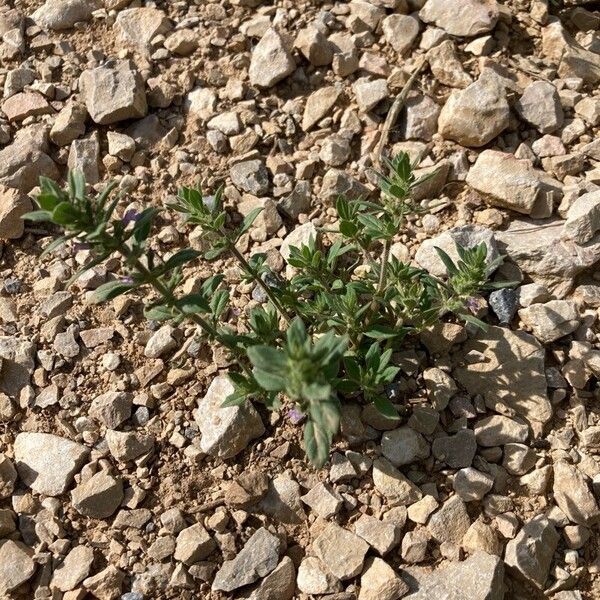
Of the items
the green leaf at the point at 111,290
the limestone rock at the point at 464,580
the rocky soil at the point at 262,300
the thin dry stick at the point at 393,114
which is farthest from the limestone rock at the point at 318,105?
the limestone rock at the point at 464,580

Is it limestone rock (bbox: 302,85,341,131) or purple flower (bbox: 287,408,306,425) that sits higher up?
limestone rock (bbox: 302,85,341,131)

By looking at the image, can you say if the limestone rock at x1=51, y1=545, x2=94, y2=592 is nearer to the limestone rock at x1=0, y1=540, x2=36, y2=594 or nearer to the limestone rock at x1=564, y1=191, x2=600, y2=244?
the limestone rock at x1=0, y1=540, x2=36, y2=594

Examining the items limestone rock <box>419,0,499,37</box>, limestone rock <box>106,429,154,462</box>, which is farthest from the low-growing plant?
limestone rock <box>419,0,499,37</box>

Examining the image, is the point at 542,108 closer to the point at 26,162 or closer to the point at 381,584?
the point at 381,584

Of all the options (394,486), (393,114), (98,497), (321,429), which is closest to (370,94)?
(393,114)

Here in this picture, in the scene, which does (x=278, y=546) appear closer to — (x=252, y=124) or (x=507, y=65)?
(x=252, y=124)

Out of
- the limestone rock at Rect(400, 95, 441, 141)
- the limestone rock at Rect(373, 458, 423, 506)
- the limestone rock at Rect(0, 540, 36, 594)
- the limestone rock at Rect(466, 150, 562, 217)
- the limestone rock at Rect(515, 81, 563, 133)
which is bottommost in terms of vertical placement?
the limestone rock at Rect(373, 458, 423, 506)

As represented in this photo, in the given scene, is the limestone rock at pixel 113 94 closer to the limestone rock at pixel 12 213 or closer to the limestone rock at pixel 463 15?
the limestone rock at pixel 12 213
